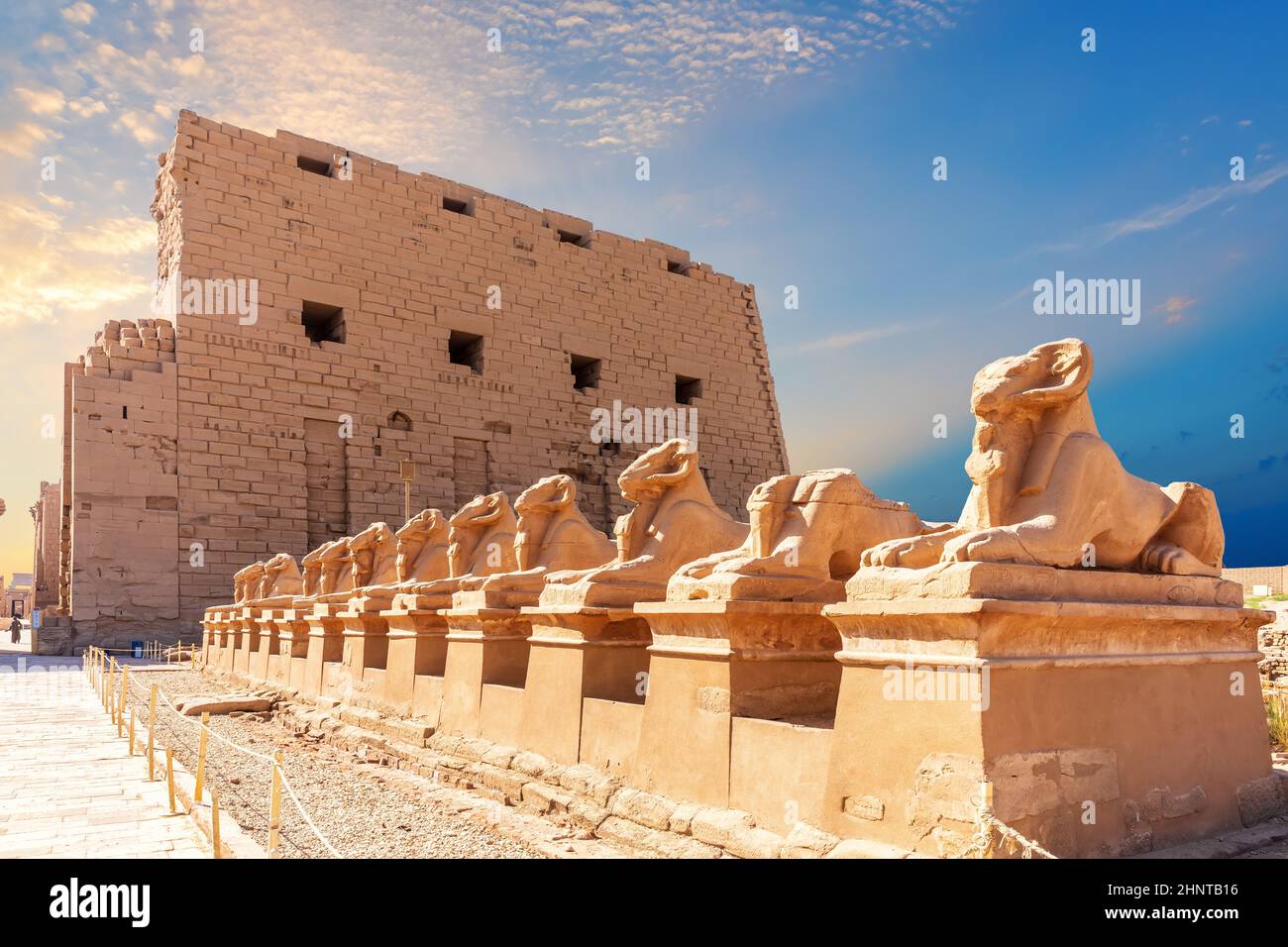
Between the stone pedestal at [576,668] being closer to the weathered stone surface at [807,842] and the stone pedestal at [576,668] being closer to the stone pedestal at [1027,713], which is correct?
the weathered stone surface at [807,842]

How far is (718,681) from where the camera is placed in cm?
415

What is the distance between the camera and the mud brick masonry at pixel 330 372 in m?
17.7

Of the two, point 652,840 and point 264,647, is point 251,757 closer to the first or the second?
point 652,840

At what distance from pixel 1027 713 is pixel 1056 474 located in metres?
1.00

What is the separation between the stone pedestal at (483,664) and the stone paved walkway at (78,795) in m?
1.80

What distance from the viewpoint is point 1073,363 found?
3.82 metres

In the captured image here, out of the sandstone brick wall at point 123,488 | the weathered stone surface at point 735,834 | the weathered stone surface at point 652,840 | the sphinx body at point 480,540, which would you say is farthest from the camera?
the sandstone brick wall at point 123,488

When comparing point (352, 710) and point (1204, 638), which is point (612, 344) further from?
point (1204, 638)

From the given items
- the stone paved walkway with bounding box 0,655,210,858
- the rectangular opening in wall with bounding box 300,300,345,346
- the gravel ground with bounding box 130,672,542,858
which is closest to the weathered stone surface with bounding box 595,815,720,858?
the gravel ground with bounding box 130,672,542,858

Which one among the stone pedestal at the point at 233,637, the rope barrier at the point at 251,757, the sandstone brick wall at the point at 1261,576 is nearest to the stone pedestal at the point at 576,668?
the rope barrier at the point at 251,757

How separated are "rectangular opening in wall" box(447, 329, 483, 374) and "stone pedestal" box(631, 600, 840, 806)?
60.1 ft

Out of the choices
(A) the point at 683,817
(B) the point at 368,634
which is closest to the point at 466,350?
(B) the point at 368,634

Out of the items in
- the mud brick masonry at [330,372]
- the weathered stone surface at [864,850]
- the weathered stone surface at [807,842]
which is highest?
the mud brick masonry at [330,372]
